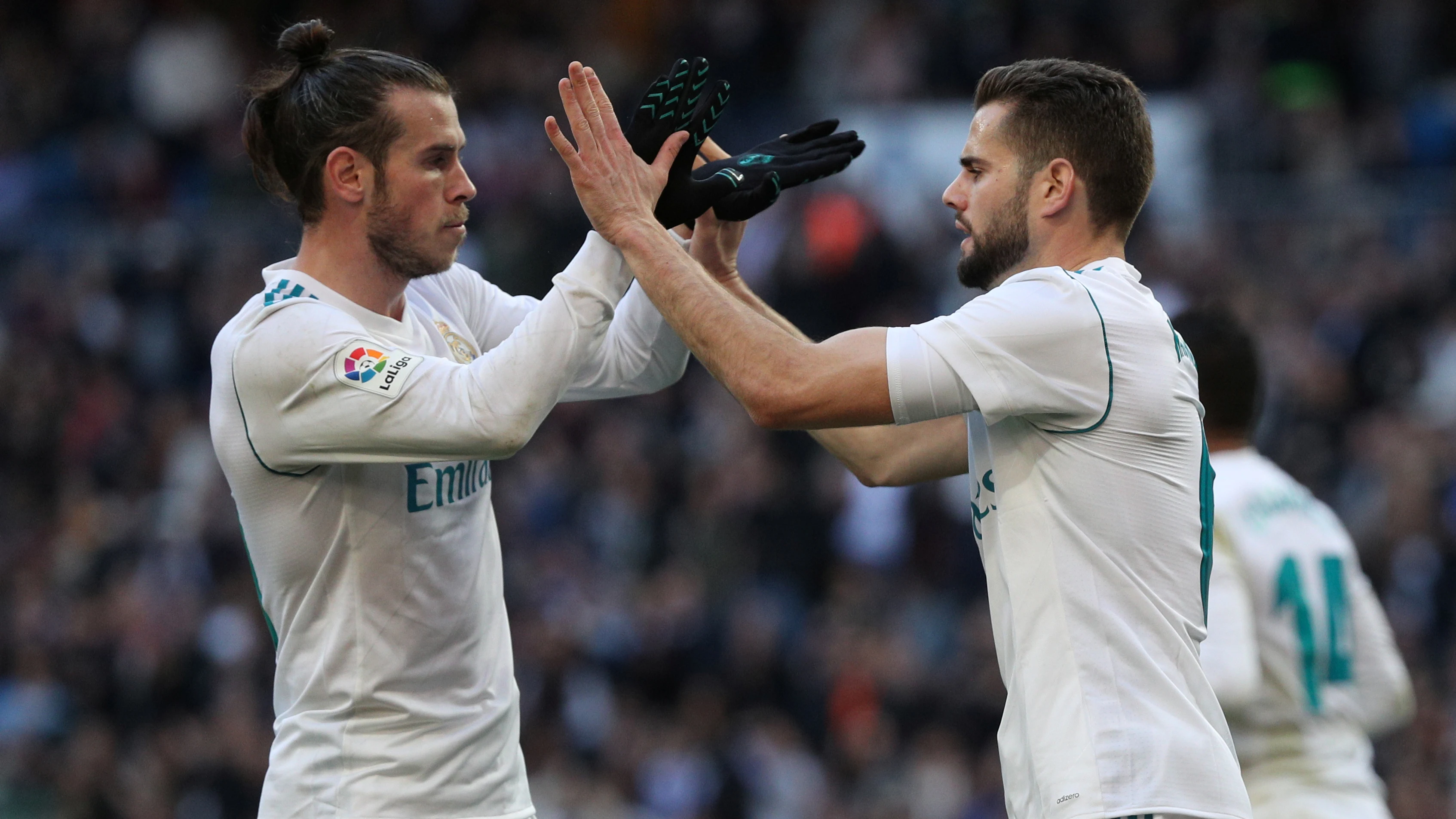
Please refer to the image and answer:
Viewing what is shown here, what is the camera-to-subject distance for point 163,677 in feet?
36.1

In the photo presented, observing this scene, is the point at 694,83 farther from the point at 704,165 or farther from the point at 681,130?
the point at 704,165

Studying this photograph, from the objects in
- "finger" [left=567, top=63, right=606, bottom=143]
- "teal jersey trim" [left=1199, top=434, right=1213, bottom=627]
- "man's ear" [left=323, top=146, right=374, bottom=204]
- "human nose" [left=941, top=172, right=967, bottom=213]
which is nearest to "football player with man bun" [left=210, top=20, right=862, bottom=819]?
"man's ear" [left=323, top=146, right=374, bottom=204]

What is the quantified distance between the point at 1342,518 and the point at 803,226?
13.7 ft

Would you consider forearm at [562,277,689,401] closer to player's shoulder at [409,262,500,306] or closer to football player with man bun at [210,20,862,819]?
player's shoulder at [409,262,500,306]

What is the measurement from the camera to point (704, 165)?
169 inches

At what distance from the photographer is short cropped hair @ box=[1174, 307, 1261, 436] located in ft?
18.1

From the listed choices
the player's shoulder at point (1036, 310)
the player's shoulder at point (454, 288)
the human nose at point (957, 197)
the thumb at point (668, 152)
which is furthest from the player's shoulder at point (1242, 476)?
the player's shoulder at point (454, 288)

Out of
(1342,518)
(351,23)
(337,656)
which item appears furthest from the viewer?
(351,23)

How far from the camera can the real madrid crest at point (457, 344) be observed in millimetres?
4242

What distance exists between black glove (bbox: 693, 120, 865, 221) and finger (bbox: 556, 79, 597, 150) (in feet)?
1.10

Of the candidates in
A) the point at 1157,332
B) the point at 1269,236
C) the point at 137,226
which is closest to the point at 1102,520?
the point at 1157,332

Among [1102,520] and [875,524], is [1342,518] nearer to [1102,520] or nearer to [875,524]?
[875,524]

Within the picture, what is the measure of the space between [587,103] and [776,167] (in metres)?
0.57

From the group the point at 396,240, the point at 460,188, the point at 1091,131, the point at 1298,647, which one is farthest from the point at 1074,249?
the point at 1298,647
